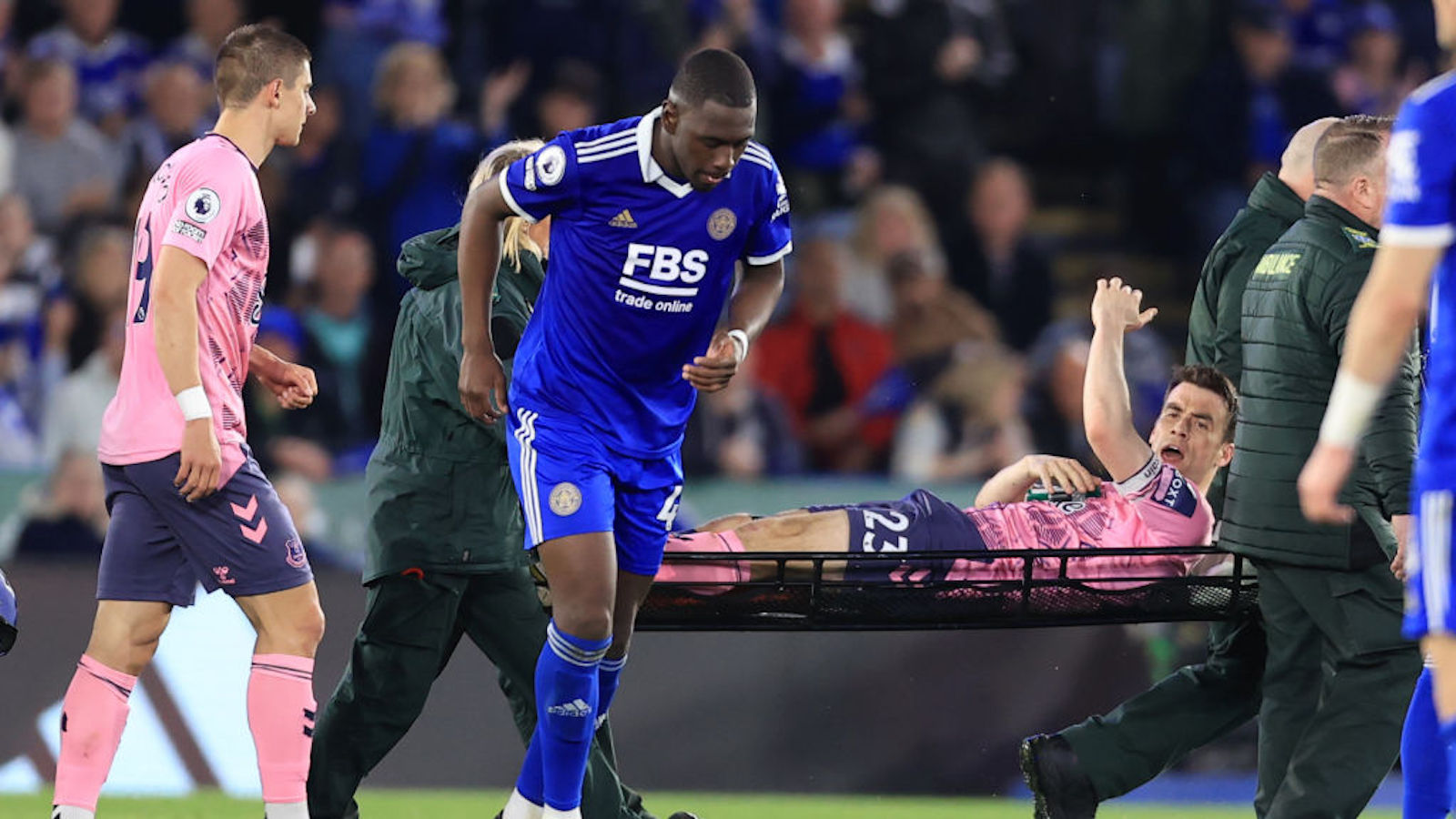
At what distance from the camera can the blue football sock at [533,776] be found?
219 inches

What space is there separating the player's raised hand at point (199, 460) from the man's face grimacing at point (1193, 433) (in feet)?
10.3

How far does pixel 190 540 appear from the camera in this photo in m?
5.31

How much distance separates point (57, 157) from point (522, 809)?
6.36 m

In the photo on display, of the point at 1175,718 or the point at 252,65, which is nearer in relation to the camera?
the point at 252,65

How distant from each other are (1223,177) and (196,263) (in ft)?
26.9

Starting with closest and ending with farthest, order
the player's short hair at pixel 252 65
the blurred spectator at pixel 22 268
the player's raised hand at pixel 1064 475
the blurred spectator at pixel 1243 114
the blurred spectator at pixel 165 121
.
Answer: the player's short hair at pixel 252 65
the player's raised hand at pixel 1064 475
the blurred spectator at pixel 22 268
the blurred spectator at pixel 165 121
the blurred spectator at pixel 1243 114

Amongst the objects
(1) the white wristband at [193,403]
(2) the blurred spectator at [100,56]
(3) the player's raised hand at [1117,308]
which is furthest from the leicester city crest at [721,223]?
(2) the blurred spectator at [100,56]

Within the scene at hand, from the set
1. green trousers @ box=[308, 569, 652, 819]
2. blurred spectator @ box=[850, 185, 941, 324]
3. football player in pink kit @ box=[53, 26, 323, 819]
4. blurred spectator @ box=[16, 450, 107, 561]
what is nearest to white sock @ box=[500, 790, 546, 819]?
green trousers @ box=[308, 569, 652, 819]

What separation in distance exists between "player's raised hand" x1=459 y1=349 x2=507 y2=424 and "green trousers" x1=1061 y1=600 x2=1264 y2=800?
2.11m

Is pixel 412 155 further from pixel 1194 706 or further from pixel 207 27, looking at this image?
pixel 1194 706

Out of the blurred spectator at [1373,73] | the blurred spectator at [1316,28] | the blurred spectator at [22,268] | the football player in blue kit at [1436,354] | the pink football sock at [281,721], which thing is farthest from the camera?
the blurred spectator at [1316,28]

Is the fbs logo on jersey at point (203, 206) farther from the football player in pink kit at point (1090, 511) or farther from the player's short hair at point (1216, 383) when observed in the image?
the player's short hair at point (1216, 383)

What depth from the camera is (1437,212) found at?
12.4 feet

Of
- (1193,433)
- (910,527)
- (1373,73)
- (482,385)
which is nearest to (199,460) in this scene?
(482,385)
